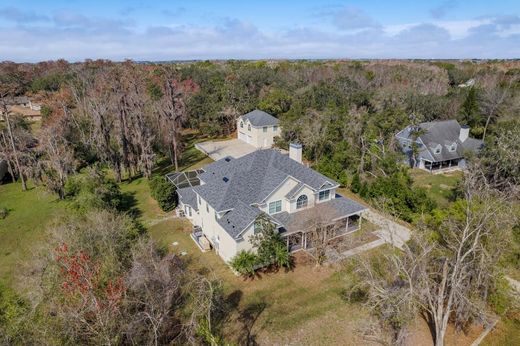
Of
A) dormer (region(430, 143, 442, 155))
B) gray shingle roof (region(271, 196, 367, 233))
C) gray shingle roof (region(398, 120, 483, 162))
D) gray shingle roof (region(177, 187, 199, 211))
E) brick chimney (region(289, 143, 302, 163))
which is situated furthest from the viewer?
gray shingle roof (region(398, 120, 483, 162))

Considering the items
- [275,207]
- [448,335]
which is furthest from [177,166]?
[448,335]

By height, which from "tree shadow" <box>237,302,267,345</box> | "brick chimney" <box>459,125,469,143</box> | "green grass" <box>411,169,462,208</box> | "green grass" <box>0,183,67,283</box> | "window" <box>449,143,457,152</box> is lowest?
"tree shadow" <box>237,302,267,345</box>

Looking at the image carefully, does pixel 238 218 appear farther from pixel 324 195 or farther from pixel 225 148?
pixel 225 148

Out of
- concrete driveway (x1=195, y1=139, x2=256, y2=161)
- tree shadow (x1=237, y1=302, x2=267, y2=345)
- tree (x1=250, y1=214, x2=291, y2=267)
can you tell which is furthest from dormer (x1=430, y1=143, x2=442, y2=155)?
tree shadow (x1=237, y1=302, x2=267, y2=345)

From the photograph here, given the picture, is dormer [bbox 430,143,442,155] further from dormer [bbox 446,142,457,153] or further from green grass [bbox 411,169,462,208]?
green grass [bbox 411,169,462,208]

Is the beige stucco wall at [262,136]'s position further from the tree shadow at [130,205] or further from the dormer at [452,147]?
the dormer at [452,147]

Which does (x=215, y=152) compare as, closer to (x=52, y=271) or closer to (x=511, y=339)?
(x=52, y=271)

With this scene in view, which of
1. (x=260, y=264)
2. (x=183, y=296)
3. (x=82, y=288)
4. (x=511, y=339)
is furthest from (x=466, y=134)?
(x=82, y=288)

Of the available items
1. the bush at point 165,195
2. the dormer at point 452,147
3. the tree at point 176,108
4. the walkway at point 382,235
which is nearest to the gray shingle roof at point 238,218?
the walkway at point 382,235
